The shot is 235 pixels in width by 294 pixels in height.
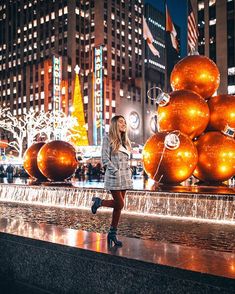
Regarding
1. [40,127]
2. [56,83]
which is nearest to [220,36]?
[56,83]

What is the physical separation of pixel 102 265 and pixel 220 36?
214ft

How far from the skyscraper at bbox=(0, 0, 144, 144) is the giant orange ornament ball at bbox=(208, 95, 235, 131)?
69417 mm

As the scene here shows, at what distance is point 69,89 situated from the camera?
287ft

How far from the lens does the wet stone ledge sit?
3562 millimetres

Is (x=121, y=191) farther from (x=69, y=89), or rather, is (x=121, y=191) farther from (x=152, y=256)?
(x=69, y=89)

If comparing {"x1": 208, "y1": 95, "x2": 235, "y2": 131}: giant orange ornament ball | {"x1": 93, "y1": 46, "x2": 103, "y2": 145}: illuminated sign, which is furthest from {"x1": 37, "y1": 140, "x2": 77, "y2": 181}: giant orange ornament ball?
{"x1": 93, "y1": 46, "x2": 103, "y2": 145}: illuminated sign

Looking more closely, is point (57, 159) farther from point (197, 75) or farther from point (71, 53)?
point (71, 53)

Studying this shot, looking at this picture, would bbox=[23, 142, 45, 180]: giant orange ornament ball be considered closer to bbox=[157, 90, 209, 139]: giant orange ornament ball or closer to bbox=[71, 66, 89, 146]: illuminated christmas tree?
bbox=[157, 90, 209, 139]: giant orange ornament ball

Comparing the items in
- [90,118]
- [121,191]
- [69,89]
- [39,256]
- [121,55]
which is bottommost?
[39,256]

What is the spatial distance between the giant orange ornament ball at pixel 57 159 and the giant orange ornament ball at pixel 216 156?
481cm

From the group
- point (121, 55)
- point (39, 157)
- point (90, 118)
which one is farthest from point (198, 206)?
point (121, 55)

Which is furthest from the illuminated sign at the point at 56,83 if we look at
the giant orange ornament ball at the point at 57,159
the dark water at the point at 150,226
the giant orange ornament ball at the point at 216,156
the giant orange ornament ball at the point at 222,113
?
the giant orange ornament ball at the point at 216,156

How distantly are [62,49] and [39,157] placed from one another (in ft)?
296

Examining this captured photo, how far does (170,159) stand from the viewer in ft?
33.4
